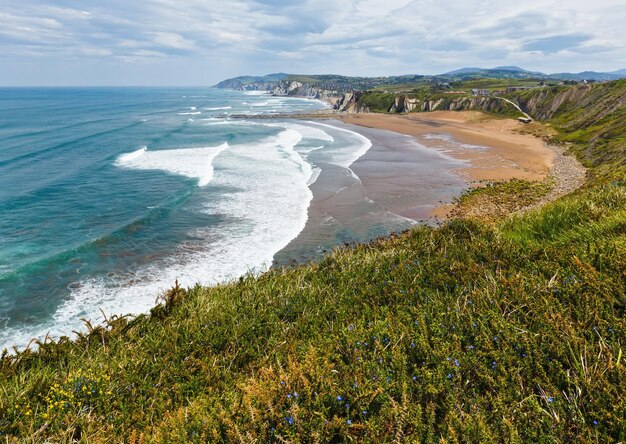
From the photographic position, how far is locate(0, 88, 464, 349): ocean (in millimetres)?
14242

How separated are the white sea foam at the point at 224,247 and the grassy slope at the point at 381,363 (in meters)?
4.32

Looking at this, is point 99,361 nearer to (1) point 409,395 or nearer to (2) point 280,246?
(1) point 409,395

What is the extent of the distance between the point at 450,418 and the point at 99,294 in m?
Answer: 15.0

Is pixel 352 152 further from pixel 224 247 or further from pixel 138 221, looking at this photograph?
pixel 224 247

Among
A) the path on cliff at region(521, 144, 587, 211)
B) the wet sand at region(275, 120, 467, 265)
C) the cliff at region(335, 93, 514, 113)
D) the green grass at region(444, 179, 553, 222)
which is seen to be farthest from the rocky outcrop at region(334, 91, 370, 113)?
the green grass at region(444, 179, 553, 222)

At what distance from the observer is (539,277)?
195 inches

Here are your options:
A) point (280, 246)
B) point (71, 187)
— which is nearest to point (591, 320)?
point (280, 246)

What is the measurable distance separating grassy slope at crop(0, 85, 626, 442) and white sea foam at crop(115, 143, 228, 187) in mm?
25854

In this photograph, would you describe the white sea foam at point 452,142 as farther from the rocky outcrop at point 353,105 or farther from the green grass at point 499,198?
the rocky outcrop at point 353,105

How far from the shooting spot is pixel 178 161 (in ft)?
128

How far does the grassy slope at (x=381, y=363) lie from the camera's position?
300 cm

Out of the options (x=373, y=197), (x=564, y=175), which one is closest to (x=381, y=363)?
(x=373, y=197)

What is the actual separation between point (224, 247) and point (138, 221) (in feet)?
22.7

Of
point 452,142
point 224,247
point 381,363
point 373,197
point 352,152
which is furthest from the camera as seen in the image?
point 452,142
